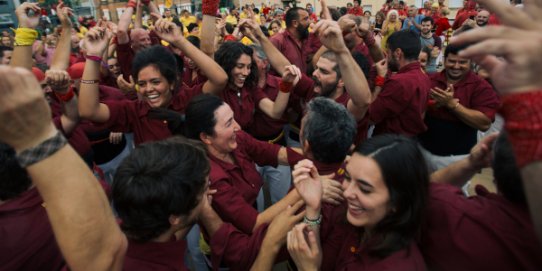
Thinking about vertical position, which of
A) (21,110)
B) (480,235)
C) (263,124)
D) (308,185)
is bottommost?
(263,124)

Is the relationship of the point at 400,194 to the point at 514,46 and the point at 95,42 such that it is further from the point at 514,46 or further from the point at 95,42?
the point at 95,42

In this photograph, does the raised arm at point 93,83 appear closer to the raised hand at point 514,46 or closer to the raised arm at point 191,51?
the raised arm at point 191,51

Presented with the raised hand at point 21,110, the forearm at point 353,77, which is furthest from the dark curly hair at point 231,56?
the raised hand at point 21,110

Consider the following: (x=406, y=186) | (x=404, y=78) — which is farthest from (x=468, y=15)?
(x=406, y=186)

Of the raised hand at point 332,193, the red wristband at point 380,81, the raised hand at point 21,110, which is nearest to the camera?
the raised hand at point 21,110

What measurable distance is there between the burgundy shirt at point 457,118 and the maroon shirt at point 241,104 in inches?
67.4

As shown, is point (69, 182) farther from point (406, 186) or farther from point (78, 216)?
point (406, 186)

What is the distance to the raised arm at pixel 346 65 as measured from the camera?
230cm

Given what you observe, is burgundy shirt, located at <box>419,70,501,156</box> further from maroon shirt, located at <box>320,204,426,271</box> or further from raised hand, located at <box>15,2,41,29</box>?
raised hand, located at <box>15,2,41,29</box>

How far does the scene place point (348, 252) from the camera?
1.56 m

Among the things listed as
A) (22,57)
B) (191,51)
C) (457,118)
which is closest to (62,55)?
(22,57)

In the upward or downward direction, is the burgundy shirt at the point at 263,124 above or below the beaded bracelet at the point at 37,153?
below

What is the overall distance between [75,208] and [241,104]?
2.46 meters

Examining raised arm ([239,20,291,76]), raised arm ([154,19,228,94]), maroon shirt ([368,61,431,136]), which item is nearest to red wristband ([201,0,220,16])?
raised arm ([239,20,291,76])
